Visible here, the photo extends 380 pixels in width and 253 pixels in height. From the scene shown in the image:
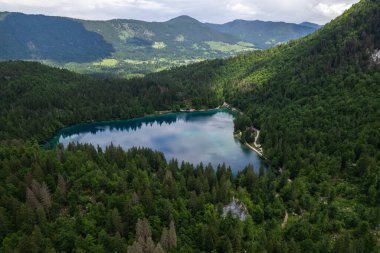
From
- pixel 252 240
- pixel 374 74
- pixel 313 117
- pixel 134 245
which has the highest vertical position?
pixel 374 74

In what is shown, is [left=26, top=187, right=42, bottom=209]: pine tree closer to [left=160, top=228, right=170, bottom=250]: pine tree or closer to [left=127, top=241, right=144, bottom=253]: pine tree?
[left=127, top=241, right=144, bottom=253]: pine tree

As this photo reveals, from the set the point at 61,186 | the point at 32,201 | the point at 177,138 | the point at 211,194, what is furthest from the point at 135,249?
the point at 177,138

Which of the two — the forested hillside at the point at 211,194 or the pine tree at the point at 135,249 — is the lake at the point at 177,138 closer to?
the forested hillside at the point at 211,194

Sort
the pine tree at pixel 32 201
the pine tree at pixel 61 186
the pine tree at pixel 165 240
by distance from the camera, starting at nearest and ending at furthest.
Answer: the pine tree at pixel 165 240, the pine tree at pixel 32 201, the pine tree at pixel 61 186

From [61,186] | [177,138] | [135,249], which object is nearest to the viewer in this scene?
[135,249]

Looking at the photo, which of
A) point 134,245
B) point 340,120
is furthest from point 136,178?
point 340,120

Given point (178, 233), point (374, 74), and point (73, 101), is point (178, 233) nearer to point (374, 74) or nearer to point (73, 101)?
point (374, 74)

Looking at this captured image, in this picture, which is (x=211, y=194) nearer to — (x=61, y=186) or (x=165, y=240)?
(x=165, y=240)

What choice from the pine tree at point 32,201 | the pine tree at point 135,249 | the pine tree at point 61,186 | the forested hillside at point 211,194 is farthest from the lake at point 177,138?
the pine tree at point 135,249
